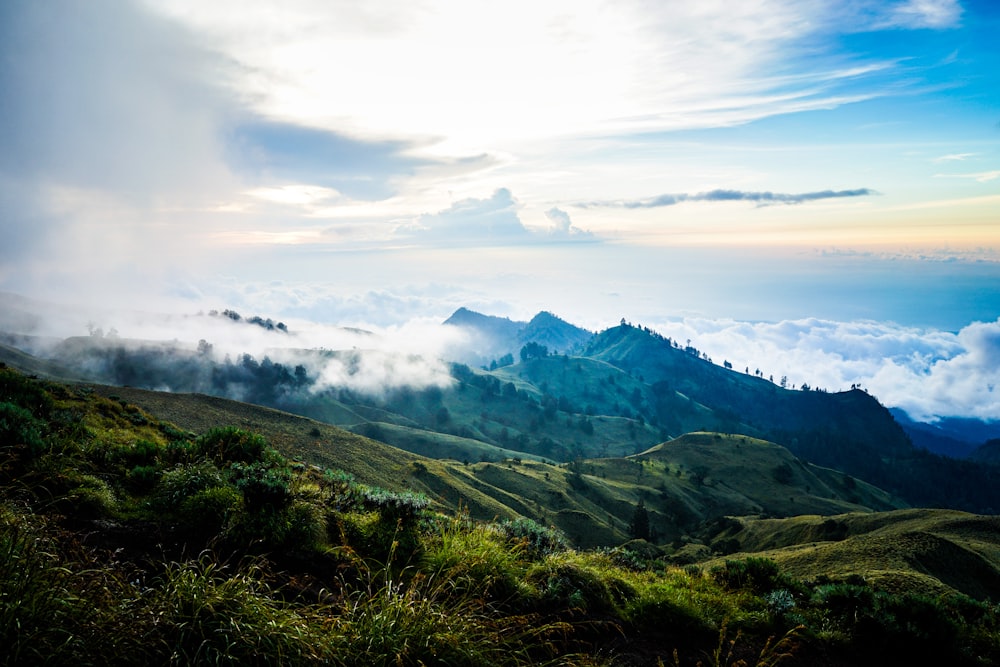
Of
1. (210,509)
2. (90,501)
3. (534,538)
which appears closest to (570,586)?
(534,538)

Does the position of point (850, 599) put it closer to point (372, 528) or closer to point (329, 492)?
point (372, 528)

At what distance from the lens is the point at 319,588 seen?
7.61m

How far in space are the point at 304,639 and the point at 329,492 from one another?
743 cm

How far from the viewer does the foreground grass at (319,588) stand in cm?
457

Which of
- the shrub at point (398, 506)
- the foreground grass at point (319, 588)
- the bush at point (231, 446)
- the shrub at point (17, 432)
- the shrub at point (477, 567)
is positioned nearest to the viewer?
the foreground grass at point (319, 588)

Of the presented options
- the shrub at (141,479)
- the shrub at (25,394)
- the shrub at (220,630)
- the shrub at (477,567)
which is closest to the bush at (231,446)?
the shrub at (141,479)

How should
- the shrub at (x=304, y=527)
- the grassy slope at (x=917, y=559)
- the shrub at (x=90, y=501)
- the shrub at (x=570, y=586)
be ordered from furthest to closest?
the grassy slope at (x=917, y=559)
the shrub at (x=570, y=586)
the shrub at (x=304, y=527)
the shrub at (x=90, y=501)

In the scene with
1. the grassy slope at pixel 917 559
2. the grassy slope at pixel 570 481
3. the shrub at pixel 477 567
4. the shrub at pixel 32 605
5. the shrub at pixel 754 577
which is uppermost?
the shrub at pixel 32 605

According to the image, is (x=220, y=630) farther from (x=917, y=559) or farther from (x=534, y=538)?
(x=917, y=559)

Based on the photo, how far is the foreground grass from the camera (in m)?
4.57

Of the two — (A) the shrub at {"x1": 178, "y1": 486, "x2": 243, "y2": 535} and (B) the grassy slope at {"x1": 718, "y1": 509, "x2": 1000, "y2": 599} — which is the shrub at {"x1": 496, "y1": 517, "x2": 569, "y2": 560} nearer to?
(A) the shrub at {"x1": 178, "y1": 486, "x2": 243, "y2": 535}

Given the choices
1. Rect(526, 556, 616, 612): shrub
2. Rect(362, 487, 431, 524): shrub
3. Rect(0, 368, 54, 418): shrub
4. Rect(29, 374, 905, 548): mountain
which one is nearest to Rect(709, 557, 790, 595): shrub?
Rect(526, 556, 616, 612): shrub

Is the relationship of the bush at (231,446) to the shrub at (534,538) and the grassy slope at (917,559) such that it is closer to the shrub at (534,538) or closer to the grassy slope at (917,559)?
the shrub at (534,538)

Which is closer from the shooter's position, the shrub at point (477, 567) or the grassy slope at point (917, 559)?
the shrub at point (477, 567)
